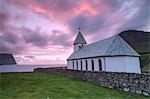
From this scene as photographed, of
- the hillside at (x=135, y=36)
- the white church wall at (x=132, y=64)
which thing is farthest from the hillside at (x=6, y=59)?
the hillside at (x=135, y=36)

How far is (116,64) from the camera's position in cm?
2573

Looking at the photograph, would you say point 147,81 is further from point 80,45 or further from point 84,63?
point 80,45

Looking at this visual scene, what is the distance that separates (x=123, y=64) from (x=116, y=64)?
1081mm

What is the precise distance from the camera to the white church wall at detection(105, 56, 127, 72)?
82.4 feet

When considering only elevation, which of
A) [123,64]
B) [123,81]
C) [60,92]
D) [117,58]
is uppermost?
[117,58]

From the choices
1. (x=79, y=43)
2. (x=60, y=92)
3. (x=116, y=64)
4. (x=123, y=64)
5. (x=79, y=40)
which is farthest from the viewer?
(x=79, y=40)

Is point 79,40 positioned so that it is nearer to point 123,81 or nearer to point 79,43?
point 79,43

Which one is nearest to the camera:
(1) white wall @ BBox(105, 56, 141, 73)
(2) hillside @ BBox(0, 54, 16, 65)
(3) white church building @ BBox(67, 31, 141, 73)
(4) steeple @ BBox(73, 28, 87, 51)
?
(1) white wall @ BBox(105, 56, 141, 73)

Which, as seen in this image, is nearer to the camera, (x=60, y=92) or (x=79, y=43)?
(x=60, y=92)

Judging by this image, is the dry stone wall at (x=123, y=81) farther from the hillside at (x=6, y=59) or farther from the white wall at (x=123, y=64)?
the hillside at (x=6, y=59)

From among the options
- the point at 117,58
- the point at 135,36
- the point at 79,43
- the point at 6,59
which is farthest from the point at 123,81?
the point at 135,36

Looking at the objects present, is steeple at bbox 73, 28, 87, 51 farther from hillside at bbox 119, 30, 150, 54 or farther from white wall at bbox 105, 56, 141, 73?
hillside at bbox 119, 30, 150, 54

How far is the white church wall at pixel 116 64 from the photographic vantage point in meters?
25.1

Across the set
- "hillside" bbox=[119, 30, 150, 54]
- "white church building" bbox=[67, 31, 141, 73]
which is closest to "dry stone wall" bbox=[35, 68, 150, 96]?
"white church building" bbox=[67, 31, 141, 73]
